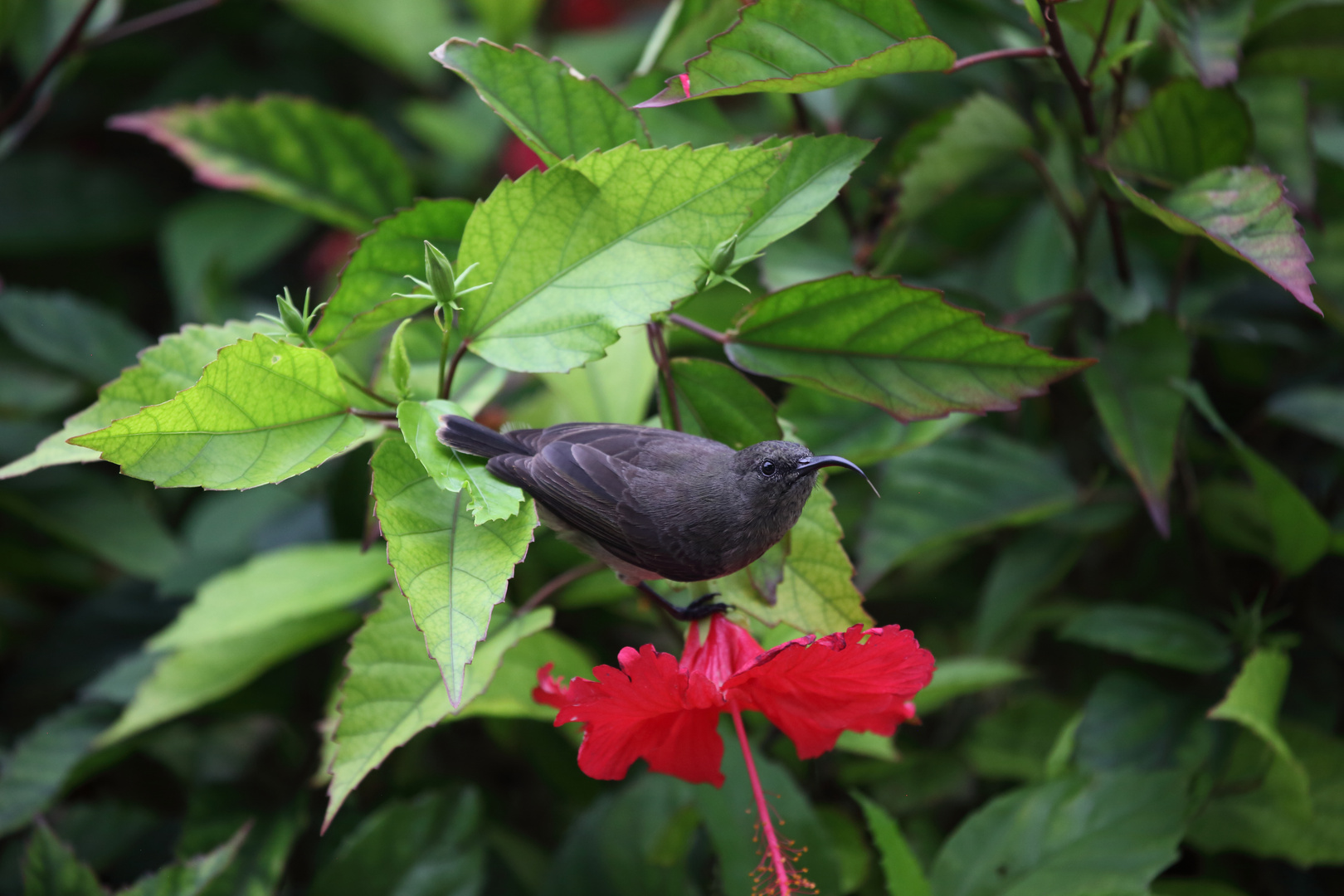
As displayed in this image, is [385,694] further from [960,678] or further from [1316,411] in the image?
[1316,411]

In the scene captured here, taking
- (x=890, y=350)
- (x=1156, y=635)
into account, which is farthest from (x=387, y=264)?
(x=1156, y=635)

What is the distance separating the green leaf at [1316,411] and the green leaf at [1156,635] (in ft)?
0.81

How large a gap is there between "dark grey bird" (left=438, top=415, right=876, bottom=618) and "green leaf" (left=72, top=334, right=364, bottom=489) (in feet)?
0.27

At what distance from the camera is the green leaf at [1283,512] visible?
37.8 inches

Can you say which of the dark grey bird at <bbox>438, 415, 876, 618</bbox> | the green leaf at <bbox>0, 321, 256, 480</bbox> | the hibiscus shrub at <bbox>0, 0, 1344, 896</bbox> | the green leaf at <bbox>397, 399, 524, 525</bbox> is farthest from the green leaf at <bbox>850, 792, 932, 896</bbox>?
the green leaf at <bbox>0, 321, 256, 480</bbox>

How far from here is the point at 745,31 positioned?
69cm

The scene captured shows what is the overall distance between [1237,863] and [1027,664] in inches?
13.2

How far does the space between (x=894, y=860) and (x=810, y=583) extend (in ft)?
0.95

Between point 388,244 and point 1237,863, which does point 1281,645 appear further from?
point 388,244

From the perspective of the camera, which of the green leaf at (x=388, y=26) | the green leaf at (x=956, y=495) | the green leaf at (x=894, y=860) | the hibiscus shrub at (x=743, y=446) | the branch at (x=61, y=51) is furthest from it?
the green leaf at (x=388, y=26)

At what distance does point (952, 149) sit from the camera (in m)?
0.96

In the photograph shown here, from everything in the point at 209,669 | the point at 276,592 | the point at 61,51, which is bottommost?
the point at 209,669

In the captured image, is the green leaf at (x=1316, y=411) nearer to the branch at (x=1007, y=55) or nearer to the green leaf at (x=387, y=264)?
the branch at (x=1007, y=55)

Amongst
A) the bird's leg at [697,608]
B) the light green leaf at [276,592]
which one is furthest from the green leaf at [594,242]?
the light green leaf at [276,592]
